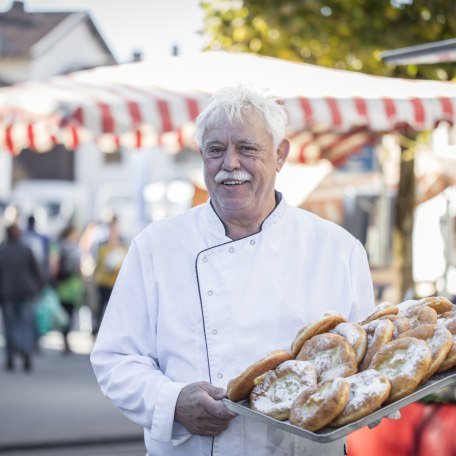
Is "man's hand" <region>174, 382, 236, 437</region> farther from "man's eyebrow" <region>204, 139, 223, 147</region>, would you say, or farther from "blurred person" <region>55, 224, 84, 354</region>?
"blurred person" <region>55, 224, 84, 354</region>

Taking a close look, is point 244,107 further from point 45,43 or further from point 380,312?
point 45,43

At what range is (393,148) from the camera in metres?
13.8

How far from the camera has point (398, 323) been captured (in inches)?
120

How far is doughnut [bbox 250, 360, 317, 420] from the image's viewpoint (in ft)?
9.17

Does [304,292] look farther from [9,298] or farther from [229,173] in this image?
[9,298]

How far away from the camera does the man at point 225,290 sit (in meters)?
3.18

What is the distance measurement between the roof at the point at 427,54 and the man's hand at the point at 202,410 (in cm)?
281

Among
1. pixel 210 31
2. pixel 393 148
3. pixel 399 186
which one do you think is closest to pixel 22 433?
pixel 399 186

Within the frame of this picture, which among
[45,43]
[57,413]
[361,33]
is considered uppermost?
[45,43]

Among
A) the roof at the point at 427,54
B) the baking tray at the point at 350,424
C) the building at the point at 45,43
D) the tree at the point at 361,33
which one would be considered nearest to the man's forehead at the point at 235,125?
the baking tray at the point at 350,424

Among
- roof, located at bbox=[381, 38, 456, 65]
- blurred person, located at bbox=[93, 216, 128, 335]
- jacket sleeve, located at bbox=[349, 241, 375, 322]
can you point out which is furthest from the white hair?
blurred person, located at bbox=[93, 216, 128, 335]

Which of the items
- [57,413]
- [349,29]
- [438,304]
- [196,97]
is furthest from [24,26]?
[438,304]

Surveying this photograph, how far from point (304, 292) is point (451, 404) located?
9.09 feet

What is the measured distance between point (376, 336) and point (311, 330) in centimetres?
18
